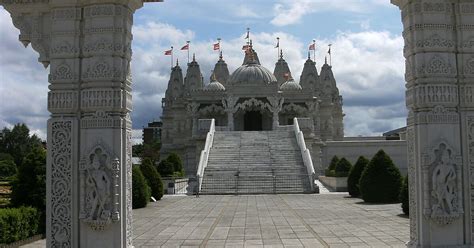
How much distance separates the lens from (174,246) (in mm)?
12367

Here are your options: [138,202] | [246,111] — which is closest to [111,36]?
[138,202]

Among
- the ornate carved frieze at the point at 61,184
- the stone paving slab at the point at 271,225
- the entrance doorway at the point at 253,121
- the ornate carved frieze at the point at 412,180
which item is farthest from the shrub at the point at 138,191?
the entrance doorway at the point at 253,121

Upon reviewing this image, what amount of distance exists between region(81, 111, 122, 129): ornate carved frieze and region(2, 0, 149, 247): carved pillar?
0.05ft

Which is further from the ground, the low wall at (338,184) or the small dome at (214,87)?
the small dome at (214,87)

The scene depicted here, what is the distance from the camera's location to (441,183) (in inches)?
356

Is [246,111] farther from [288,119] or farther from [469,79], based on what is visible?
[469,79]

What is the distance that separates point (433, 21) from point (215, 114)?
47.7 meters

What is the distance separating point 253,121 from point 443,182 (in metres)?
47.9

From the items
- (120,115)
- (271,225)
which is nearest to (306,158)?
(271,225)

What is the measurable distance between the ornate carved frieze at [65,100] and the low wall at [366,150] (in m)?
34.3

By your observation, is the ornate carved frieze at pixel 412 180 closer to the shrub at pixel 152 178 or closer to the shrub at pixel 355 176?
the shrub at pixel 355 176

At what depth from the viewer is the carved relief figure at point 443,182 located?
9016mm

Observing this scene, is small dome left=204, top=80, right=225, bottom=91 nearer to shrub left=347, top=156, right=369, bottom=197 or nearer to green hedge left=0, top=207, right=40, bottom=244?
shrub left=347, top=156, right=369, bottom=197

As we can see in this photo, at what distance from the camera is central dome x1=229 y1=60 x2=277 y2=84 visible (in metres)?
56.8
